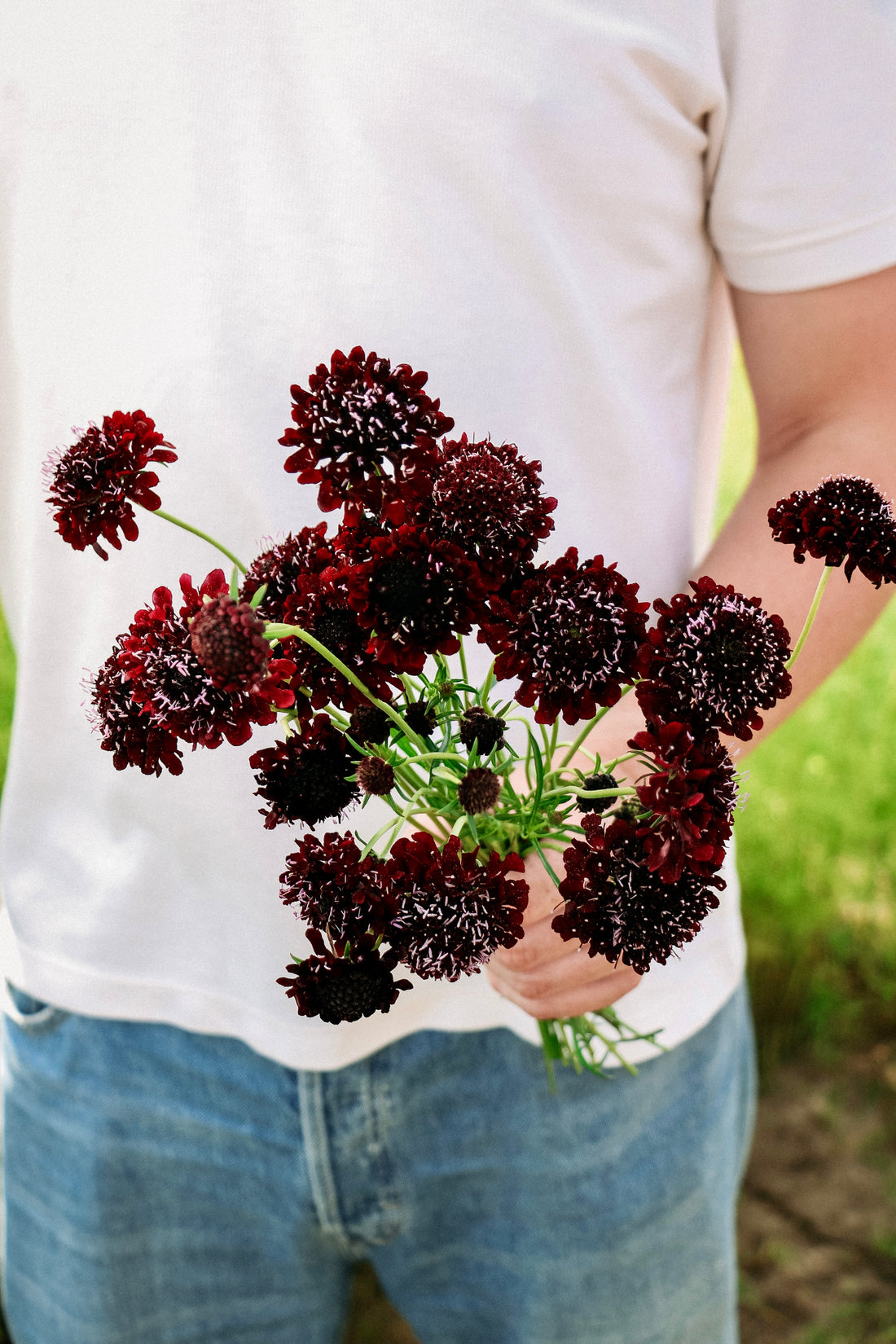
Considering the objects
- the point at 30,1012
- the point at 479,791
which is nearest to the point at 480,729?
the point at 479,791

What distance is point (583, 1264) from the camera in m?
1.04

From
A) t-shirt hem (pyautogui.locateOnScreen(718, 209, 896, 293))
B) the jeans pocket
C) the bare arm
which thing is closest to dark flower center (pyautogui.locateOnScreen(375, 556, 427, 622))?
the bare arm

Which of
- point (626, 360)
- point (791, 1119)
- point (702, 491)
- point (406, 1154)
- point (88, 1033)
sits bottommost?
point (791, 1119)

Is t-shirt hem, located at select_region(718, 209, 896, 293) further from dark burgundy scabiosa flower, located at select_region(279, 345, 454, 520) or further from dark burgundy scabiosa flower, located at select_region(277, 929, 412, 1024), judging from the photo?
dark burgundy scabiosa flower, located at select_region(277, 929, 412, 1024)

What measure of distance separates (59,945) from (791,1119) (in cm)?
175

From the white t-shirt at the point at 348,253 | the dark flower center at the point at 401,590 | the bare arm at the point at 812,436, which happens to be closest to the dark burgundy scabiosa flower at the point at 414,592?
the dark flower center at the point at 401,590

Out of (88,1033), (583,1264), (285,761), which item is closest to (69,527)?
(285,761)

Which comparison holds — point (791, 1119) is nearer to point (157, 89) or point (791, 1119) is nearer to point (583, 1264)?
point (583, 1264)

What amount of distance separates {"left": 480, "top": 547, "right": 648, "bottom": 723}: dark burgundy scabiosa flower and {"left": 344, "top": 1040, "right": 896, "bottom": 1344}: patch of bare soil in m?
1.87

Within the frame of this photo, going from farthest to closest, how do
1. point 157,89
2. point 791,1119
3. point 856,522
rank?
point 791,1119
point 157,89
point 856,522

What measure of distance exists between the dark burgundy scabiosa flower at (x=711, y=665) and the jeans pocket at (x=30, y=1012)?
29.5 inches

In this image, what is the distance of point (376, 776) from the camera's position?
0.51 m

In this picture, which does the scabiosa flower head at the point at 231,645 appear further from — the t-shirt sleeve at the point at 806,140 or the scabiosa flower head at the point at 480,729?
the t-shirt sleeve at the point at 806,140

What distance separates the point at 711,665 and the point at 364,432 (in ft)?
0.61
